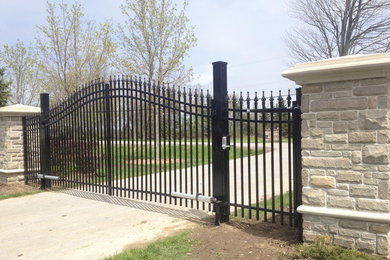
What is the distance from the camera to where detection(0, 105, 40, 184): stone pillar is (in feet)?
28.7

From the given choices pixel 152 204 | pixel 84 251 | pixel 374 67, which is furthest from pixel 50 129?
pixel 374 67

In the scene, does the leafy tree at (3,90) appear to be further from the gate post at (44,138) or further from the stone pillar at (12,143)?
the gate post at (44,138)

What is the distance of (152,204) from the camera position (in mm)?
6531

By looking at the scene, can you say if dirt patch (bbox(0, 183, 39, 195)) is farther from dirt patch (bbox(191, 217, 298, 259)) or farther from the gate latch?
the gate latch

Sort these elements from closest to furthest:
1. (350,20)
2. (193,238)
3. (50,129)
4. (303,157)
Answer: (303,157)
(193,238)
(50,129)
(350,20)

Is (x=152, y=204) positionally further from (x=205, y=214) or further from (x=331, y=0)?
(x=331, y=0)

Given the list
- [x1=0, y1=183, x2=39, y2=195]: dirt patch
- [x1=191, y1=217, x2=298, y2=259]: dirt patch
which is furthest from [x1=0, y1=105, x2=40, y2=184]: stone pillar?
[x1=191, y1=217, x2=298, y2=259]: dirt patch

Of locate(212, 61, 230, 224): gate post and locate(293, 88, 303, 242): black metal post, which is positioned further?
locate(212, 61, 230, 224): gate post

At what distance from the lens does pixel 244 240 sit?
4.39 metres

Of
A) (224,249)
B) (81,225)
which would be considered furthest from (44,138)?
(224,249)

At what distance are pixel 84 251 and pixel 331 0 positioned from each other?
1396 cm

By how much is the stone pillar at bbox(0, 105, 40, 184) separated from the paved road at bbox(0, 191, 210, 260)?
1.72m

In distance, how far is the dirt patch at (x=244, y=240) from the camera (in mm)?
3969

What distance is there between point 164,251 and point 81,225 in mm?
2023
